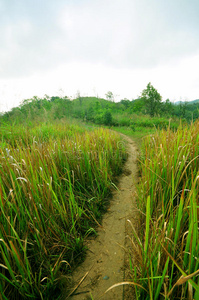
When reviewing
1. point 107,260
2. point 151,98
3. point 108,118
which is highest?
point 151,98

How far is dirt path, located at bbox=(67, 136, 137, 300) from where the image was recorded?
3.62ft

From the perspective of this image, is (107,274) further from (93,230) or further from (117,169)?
(117,169)

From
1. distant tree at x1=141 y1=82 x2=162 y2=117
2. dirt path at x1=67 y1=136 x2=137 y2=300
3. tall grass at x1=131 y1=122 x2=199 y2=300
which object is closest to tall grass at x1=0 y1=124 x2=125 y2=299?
dirt path at x1=67 y1=136 x2=137 y2=300

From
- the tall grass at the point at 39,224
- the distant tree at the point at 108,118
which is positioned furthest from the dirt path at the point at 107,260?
the distant tree at the point at 108,118

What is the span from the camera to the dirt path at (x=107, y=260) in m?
1.10

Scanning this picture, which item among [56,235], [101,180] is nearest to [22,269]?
[56,235]

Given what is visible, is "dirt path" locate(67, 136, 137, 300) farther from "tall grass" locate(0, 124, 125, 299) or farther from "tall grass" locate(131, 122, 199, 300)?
"tall grass" locate(131, 122, 199, 300)

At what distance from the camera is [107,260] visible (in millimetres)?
1358

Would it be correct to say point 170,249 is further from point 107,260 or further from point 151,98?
point 151,98

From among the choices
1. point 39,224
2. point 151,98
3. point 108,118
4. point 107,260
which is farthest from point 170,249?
point 151,98

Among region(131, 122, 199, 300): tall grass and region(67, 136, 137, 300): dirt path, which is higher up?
region(131, 122, 199, 300): tall grass

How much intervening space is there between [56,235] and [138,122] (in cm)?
1156

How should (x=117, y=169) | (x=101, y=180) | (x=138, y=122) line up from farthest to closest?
(x=138, y=122) → (x=117, y=169) → (x=101, y=180)

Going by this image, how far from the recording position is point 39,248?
47.1 inches
